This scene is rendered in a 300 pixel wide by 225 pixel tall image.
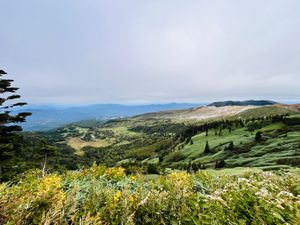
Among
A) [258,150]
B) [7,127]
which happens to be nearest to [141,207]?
[7,127]

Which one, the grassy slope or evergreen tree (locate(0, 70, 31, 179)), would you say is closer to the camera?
evergreen tree (locate(0, 70, 31, 179))

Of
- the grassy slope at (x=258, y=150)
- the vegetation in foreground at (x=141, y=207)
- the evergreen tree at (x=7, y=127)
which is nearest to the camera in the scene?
the vegetation in foreground at (x=141, y=207)

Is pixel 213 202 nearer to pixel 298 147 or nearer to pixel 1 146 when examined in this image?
pixel 1 146

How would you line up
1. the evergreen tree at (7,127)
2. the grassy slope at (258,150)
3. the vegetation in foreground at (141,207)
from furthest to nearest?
the grassy slope at (258,150) < the evergreen tree at (7,127) < the vegetation in foreground at (141,207)

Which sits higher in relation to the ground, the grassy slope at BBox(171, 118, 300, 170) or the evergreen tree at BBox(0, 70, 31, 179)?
the evergreen tree at BBox(0, 70, 31, 179)

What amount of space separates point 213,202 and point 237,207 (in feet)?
1.63

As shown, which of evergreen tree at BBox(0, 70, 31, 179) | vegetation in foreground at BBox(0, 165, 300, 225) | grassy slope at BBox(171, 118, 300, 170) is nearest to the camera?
vegetation in foreground at BBox(0, 165, 300, 225)

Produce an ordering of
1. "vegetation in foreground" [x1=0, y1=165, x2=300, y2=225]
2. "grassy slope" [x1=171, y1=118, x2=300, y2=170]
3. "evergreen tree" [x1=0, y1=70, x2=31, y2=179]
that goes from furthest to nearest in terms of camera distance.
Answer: "grassy slope" [x1=171, y1=118, x2=300, y2=170], "evergreen tree" [x1=0, y1=70, x2=31, y2=179], "vegetation in foreground" [x1=0, y1=165, x2=300, y2=225]

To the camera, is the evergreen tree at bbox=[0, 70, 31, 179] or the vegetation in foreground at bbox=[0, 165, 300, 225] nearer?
the vegetation in foreground at bbox=[0, 165, 300, 225]

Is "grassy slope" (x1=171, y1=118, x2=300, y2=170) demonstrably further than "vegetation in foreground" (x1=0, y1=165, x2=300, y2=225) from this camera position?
Yes

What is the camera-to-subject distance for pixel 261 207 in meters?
5.05

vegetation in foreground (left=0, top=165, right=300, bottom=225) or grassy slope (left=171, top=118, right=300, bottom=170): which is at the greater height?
vegetation in foreground (left=0, top=165, right=300, bottom=225)

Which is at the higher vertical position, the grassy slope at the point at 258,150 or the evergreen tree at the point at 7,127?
the evergreen tree at the point at 7,127

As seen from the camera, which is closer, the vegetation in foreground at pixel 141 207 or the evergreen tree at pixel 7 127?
the vegetation in foreground at pixel 141 207
